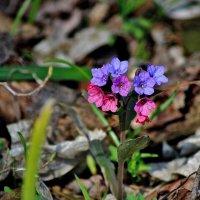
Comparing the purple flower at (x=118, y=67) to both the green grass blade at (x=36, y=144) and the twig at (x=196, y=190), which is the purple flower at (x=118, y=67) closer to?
the twig at (x=196, y=190)

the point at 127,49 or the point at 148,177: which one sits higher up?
the point at 127,49

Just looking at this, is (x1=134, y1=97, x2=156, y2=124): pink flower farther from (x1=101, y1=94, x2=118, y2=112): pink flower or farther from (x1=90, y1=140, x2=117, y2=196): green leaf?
(x1=90, y1=140, x2=117, y2=196): green leaf

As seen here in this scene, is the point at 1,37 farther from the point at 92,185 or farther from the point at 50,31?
the point at 92,185

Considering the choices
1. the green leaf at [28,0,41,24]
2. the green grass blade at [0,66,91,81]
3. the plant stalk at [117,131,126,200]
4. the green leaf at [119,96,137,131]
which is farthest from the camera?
the green leaf at [28,0,41,24]

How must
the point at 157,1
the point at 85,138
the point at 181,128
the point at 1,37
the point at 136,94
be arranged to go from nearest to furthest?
the point at 136,94
the point at 85,138
the point at 181,128
the point at 1,37
the point at 157,1

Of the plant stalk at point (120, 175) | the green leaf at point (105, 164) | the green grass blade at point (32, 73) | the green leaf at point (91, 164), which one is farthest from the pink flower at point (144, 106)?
the green grass blade at point (32, 73)

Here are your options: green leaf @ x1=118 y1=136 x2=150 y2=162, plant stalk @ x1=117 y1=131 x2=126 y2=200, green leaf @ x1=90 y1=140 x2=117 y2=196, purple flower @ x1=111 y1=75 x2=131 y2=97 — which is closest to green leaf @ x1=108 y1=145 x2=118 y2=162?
green leaf @ x1=90 y1=140 x2=117 y2=196

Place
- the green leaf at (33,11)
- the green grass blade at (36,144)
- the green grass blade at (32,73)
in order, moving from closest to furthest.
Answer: the green grass blade at (36,144)
the green grass blade at (32,73)
the green leaf at (33,11)

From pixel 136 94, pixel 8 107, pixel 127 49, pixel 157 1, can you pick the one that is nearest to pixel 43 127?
pixel 136 94
